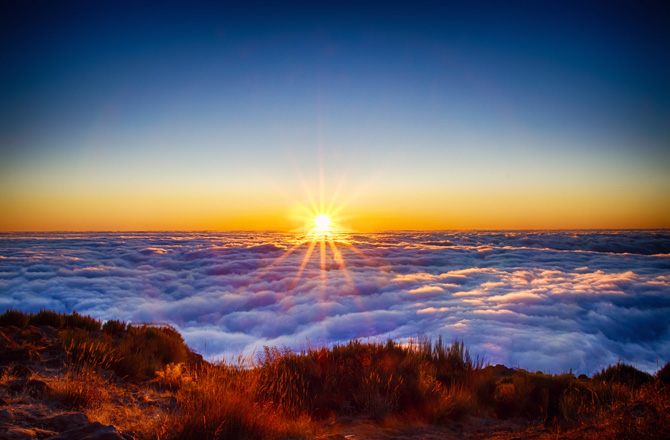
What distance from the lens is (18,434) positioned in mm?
2758

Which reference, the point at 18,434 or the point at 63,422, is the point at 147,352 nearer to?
the point at 63,422

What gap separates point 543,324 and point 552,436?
48.9 feet

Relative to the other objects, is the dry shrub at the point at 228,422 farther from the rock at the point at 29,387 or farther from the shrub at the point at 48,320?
the shrub at the point at 48,320

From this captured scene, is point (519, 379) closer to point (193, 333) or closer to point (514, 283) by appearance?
point (193, 333)

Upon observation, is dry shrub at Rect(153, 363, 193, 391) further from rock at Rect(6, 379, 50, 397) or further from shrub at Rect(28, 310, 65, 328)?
shrub at Rect(28, 310, 65, 328)

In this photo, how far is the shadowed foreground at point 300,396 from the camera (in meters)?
3.33

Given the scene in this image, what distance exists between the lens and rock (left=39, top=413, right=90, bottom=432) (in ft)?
10.1

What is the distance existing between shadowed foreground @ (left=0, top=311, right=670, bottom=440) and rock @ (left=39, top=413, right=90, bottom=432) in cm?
1

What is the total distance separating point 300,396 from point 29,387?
3.34 m

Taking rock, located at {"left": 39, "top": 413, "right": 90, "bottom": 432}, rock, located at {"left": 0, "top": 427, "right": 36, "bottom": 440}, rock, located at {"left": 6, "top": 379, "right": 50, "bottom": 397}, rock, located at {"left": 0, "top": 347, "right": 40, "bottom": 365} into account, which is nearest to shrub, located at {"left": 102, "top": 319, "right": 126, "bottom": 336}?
rock, located at {"left": 0, "top": 347, "right": 40, "bottom": 365}

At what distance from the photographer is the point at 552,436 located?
349 cm

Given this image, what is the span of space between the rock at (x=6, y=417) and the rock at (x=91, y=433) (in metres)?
0.70

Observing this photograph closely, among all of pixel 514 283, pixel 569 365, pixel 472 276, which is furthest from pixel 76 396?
pixel 472 276

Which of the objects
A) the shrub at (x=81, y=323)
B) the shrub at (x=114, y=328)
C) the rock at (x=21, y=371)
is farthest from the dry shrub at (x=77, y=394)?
the shrub at (x=81, y=323)
